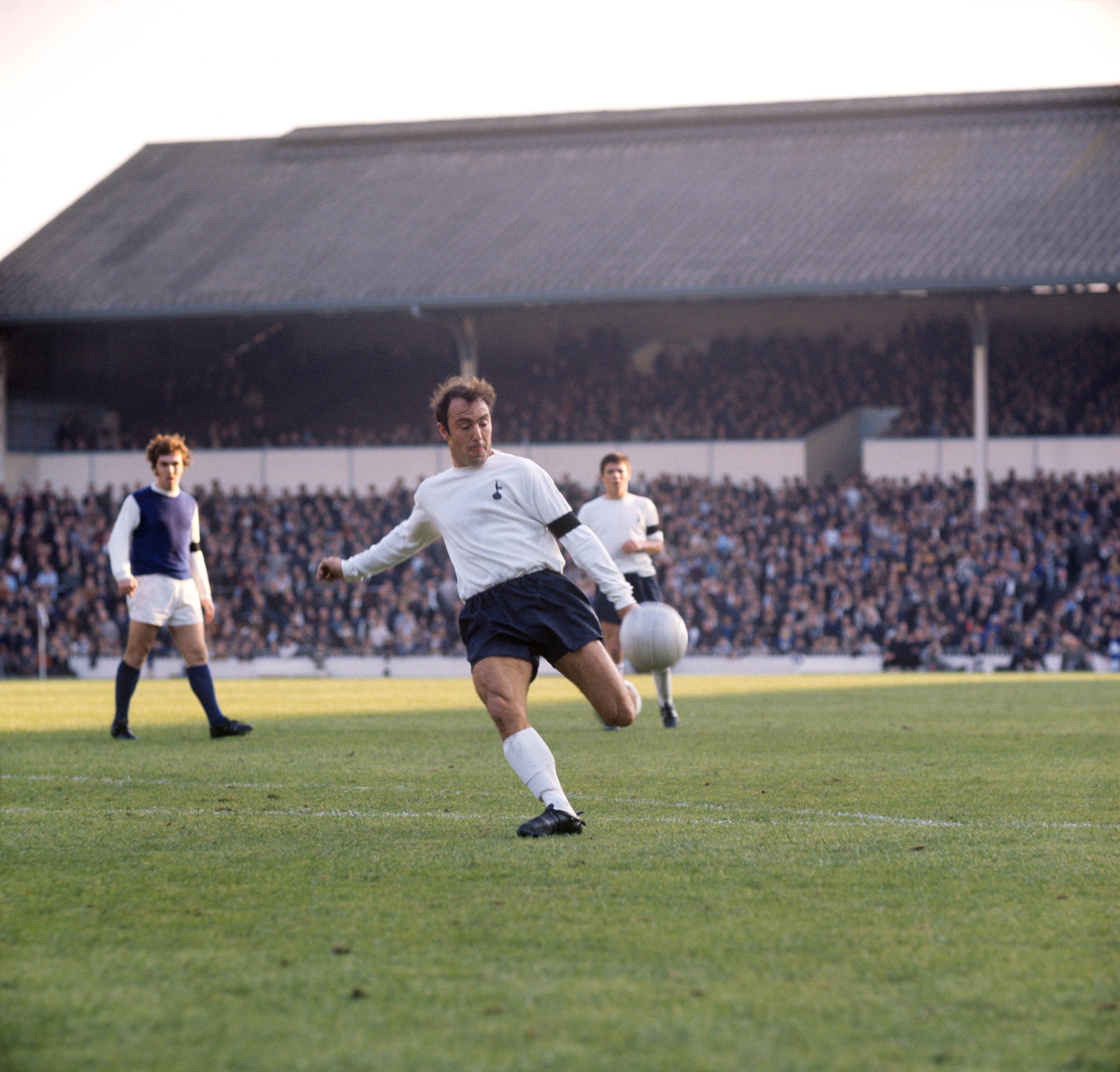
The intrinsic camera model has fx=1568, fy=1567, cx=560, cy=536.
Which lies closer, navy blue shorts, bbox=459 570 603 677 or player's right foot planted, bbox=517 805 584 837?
player's right foot planted, bbox=517 805 584 837

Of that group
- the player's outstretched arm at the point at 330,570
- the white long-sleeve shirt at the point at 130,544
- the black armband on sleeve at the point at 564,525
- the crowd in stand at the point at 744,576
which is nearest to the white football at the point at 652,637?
the black armband on sleeve at the point at 564,525

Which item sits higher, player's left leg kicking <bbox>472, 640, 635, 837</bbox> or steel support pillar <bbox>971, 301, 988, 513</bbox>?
steel support pillar <bbox>971, 301, 988, 513</bbox>

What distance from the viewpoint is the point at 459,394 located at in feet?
24.0

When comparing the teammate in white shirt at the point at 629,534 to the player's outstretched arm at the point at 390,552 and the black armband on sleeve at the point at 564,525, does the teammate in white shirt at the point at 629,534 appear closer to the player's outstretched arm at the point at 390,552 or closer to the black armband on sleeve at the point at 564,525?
the player's outstretched arm at the point at 390,552

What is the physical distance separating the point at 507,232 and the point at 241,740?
2750 centimetres

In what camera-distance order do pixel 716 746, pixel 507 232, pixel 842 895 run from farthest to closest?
1. pixel 507 232
2. pixel 716 746
3. pixel 842 895

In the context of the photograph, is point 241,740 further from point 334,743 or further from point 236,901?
point 236,901

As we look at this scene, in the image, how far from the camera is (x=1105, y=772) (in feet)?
32.5

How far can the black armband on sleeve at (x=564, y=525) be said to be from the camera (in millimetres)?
7367

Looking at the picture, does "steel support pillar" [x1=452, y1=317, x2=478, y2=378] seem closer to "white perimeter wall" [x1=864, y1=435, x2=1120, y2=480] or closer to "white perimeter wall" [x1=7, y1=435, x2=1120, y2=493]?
"white perimeter wall" [x1=7, y1=435, x2=1120, y2=493]

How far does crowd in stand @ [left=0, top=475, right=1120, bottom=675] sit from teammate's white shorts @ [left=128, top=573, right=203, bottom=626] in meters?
18.0

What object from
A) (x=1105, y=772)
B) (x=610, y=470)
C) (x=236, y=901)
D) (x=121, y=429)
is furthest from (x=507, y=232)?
(x=236, y=901)

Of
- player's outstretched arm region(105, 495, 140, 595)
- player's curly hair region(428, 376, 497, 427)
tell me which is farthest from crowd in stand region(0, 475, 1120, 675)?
player's curly hair region(428, 376, 497, 427)

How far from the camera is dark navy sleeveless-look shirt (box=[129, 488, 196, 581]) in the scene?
13.1 meters
